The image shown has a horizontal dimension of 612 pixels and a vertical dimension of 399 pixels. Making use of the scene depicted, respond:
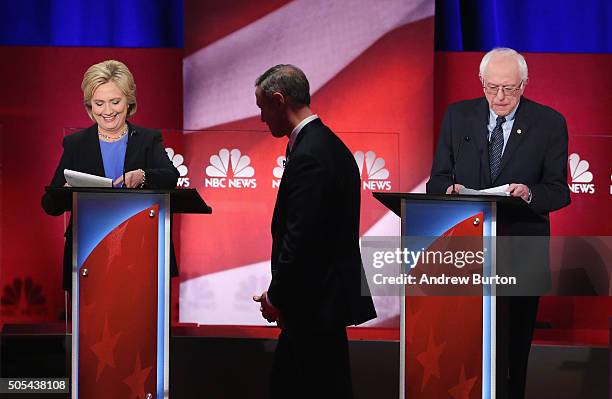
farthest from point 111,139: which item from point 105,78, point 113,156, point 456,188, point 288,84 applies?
point 456,188

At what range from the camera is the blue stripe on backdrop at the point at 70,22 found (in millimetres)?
→ 5988

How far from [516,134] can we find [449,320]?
1.01 meters

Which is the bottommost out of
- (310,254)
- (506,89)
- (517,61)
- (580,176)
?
(310,254)

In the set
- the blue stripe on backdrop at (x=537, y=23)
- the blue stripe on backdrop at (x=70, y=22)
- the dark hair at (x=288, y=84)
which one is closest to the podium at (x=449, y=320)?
the dark hair at (x=288, y=84)

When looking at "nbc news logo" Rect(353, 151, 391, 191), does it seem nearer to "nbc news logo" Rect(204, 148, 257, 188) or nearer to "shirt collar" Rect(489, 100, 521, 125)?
"nbc news logo" Rect(204, 148, 257, 188)

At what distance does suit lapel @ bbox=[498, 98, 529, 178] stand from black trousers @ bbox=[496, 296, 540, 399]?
610 mm

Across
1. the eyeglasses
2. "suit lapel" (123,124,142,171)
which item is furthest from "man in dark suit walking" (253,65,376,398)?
the eyeglasses

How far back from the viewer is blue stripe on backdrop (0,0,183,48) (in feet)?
19.6

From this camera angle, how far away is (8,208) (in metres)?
5.41

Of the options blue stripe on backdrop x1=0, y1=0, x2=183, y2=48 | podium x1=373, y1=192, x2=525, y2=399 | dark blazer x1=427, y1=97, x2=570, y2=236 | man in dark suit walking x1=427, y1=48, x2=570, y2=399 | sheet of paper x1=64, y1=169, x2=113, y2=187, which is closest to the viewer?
podium x1=373, y1=192, x2=525, y2=399

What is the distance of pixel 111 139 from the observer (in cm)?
404

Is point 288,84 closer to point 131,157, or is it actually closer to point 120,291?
point 120,291

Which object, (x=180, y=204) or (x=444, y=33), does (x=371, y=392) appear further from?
(x=444, y=33)

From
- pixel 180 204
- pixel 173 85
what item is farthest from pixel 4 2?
pixel 180 204
